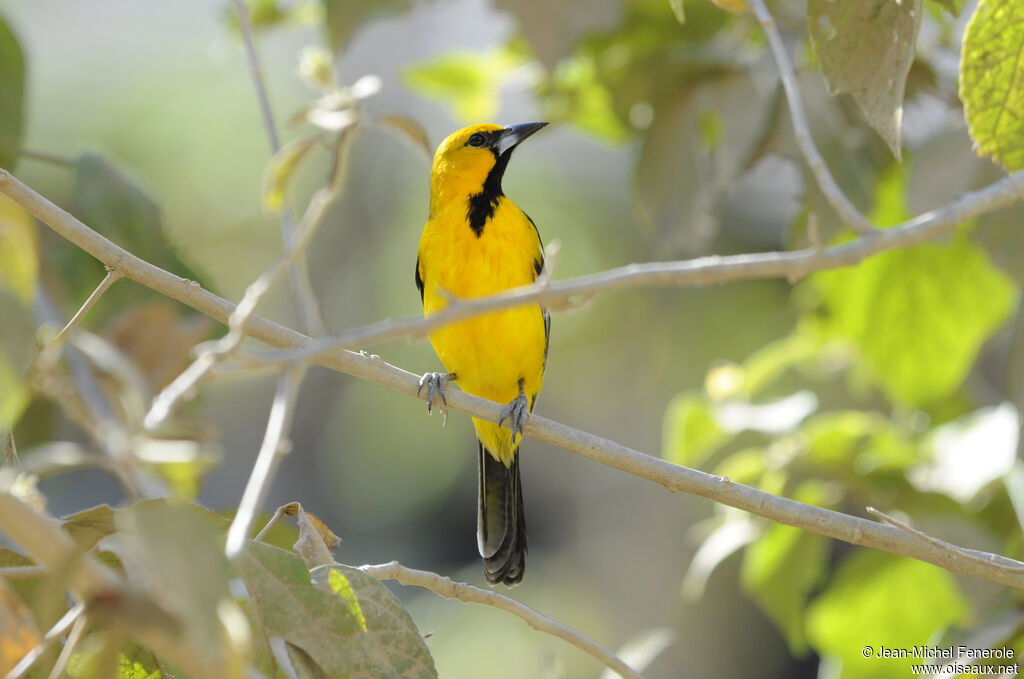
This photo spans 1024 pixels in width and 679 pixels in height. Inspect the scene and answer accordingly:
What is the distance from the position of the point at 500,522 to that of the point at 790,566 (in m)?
1.39

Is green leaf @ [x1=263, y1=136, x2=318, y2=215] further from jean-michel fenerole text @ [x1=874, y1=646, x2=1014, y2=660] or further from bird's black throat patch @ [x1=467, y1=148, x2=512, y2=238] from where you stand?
bird's black throat patch @ [x1=467, y1=148, x2=512, y2=238]

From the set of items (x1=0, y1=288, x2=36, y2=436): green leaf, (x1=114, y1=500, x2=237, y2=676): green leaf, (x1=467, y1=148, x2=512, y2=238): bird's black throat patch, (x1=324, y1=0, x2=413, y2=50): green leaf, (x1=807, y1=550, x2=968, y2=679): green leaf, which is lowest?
(x1=807, y1=550, x2=968, y2=679): green leaf

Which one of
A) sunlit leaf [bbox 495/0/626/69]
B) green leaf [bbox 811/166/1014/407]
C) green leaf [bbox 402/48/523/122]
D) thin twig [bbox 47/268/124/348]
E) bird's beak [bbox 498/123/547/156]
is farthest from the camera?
bird's beak [bbox 498/123/547/156]

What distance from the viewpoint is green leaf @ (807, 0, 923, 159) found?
1.91 meters

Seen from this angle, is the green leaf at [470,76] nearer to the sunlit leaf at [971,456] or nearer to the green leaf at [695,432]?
the green leaf at [695,432]

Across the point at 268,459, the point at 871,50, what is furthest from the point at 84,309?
the point at 871,50

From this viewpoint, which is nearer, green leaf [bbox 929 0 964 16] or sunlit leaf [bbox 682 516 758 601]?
green leaf [bbox 929 0 964 16]

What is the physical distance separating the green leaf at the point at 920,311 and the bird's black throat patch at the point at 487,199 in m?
1.36

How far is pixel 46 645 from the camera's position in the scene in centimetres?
114

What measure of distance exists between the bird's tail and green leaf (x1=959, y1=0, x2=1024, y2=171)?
2.48 meters

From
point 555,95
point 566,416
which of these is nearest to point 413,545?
point 566,416

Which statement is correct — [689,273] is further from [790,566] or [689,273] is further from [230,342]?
[790,566]

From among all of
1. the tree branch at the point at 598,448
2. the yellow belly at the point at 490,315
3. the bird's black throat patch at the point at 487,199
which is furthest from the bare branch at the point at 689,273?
the bird's black throat patch at the point at 487,199

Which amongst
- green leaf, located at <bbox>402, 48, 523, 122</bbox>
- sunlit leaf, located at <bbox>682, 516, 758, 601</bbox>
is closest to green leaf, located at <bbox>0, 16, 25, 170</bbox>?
green leaf, located at <bbox>402, 48, 523, 122</bbox>
